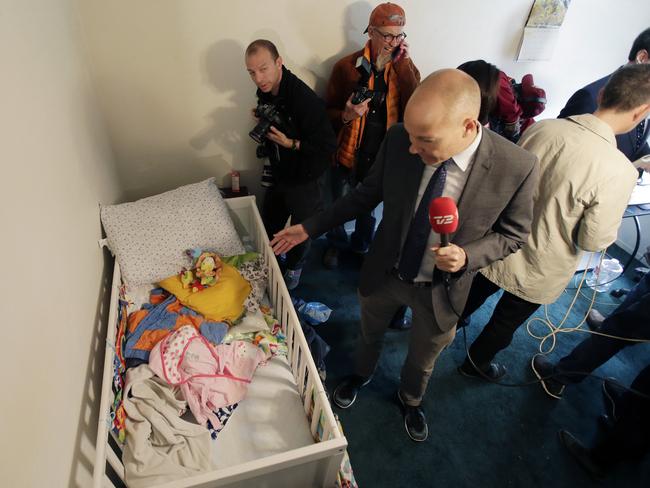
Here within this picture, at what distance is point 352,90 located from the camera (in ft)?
6.38

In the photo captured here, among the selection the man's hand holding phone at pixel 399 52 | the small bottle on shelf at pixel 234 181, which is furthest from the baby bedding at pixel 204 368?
the man's hand holding phone at pixel 399 52

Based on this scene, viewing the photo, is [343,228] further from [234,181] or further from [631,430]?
[631,430]

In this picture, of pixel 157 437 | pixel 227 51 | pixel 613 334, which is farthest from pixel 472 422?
pixel 227 51

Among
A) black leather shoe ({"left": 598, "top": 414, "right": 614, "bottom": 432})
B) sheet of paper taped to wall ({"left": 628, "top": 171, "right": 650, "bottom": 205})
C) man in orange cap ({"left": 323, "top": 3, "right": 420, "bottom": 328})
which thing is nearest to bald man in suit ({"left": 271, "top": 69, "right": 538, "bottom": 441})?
man in orange cap ({"left": 323, "top": 3, "right": 420, "bottom": 328})

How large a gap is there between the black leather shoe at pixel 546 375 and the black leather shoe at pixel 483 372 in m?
0.19

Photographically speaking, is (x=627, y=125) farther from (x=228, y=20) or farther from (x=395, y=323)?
(x=228, y=20)

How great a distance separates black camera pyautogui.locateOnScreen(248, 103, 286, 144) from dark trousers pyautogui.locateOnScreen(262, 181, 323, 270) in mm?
327

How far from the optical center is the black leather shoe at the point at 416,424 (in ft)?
5.42

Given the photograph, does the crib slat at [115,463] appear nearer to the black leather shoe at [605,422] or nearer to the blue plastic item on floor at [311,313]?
the blue plastic item on floor at [311,313]

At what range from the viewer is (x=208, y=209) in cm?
182

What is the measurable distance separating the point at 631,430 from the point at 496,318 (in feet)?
1.99

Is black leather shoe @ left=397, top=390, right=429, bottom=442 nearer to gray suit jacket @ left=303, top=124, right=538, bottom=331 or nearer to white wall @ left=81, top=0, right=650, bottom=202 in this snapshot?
gray suit jacket @ left=303, top=124, right=538, bottom=331

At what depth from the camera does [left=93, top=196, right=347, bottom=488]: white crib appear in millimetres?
959

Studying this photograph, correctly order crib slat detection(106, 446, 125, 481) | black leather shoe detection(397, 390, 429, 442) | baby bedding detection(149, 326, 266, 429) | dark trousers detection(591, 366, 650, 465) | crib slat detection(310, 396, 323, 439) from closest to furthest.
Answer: crib slat detection(106, 446, 125, 481)
crib slat detection(310, 396, 323, 439)
baby bedding detection(149, 326, 266, 429)
dark trousers detection(591, 366, 650, 465)
black leather shoe detection(397, 390, 429, 442)
